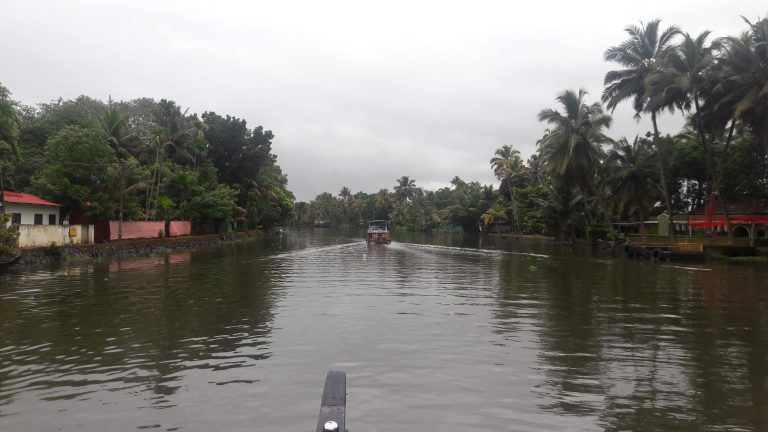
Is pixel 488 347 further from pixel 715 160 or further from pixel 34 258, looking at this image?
pixel 715 160

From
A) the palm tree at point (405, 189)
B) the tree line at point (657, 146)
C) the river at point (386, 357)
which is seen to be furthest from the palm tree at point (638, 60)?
the palm tree at point (405, 189)

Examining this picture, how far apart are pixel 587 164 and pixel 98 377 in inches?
1664

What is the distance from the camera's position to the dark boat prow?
3307 millimetres

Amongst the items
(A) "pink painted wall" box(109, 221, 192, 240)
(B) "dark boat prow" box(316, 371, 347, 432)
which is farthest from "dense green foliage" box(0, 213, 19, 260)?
(B) "dark boat prow" box(316, 371, 347, 432)

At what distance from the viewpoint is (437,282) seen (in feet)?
61.7

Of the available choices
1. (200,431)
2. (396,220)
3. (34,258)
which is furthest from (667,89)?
(396,220)

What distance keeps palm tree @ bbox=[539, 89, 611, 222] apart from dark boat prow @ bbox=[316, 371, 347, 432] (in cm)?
4135

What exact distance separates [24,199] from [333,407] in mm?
31328

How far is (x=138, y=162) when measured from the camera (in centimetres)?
3616

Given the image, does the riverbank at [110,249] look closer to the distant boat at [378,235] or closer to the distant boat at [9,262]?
the distant boat at [9,262]

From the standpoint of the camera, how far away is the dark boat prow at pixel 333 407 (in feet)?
10.8

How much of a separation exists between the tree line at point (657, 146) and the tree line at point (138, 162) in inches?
1321

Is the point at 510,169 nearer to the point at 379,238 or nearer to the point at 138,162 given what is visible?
the point at 379,238

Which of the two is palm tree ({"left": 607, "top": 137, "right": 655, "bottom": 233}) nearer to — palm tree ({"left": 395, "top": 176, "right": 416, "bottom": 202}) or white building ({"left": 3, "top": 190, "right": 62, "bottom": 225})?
white building ({"left": 3, "top": 190, "right": 62, "bottom": 225})
